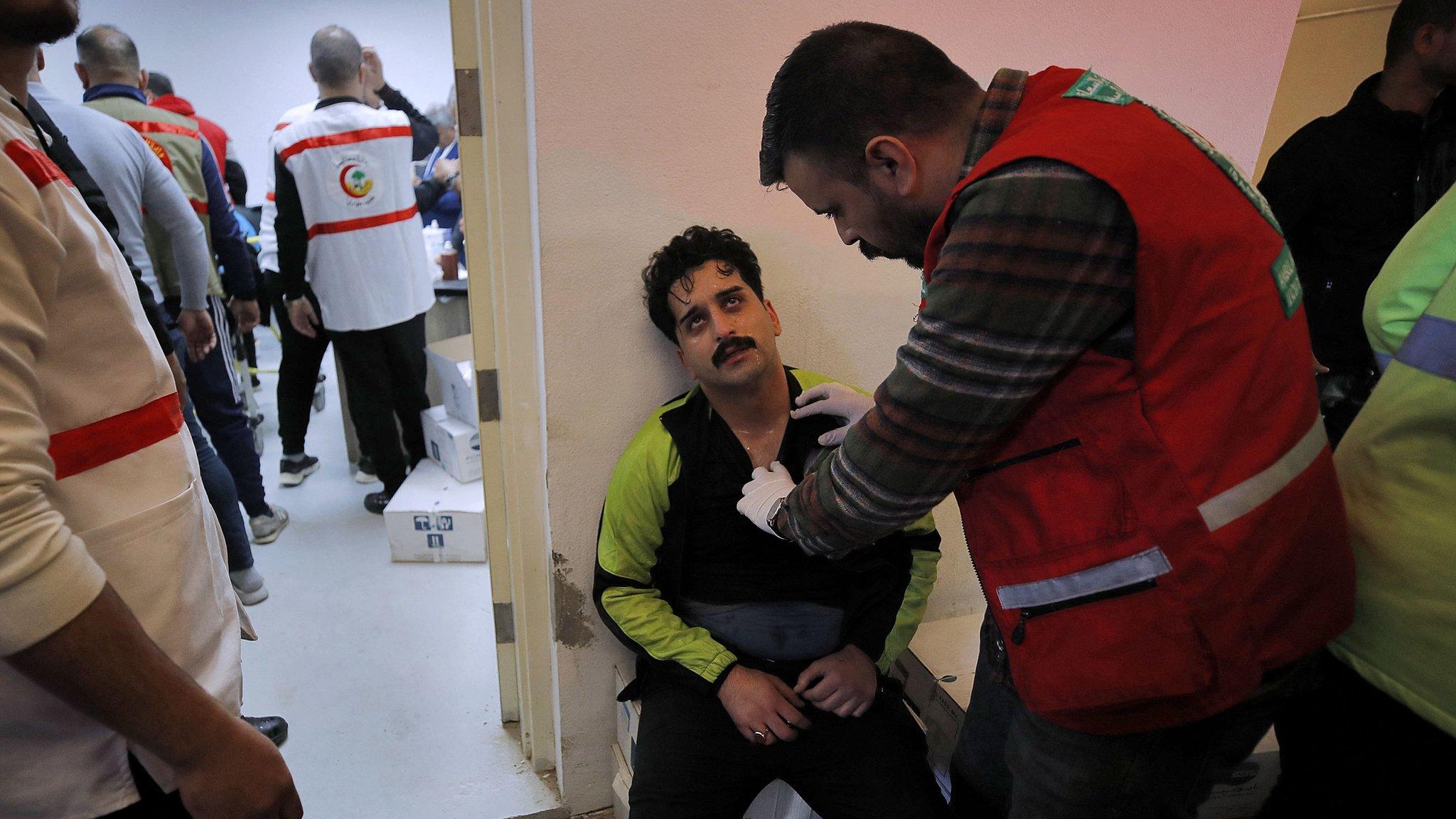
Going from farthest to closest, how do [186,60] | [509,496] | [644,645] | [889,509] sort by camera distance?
[186,60]
[509,496]
[644,645]
[889,509]

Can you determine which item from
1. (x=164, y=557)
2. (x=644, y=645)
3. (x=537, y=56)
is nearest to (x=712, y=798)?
(x=644, y=645)

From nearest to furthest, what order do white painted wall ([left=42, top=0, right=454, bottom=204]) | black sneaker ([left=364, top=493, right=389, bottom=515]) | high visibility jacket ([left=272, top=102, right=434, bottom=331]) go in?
high visibility jacket ([left=272, top=102, right=434, bottom=331]), black sneaker ([left=364, top=493, right=389, bottom=515]), white painted wall ([left=42, top=0, right=454, bottom=204])

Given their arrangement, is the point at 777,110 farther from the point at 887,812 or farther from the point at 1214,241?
the point at 887,812

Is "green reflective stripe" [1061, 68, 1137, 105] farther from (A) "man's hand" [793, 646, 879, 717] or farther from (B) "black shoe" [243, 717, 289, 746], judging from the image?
(B) "black shoe" [243, 717, 289, 746]

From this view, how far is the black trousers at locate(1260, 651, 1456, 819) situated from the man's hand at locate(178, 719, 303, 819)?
1.18m

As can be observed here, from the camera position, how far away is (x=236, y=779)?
717 millimetres

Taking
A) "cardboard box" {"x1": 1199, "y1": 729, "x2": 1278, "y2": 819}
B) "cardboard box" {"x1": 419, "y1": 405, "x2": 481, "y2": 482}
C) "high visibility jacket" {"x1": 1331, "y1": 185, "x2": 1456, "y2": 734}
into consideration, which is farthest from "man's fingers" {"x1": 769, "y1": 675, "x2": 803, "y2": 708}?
"cardboard box" {"x1": 419, "y1": 405, "x2": 481, "y2": 482}

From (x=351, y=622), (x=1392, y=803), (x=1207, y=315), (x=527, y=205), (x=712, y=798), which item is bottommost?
(x=351, y=622)

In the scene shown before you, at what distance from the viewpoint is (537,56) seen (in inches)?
52.2

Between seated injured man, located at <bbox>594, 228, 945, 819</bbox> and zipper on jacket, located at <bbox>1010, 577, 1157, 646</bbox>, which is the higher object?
zipper on jacket, located at <bbox>1010, 577, 1157, 646</bbox>

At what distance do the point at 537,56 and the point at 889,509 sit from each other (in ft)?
3.34

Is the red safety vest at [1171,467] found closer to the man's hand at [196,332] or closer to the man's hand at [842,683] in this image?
the man's hand at [842,683]

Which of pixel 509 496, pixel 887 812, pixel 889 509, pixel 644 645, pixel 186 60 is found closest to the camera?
pixel 889 509

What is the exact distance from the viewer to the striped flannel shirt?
2.26ft
